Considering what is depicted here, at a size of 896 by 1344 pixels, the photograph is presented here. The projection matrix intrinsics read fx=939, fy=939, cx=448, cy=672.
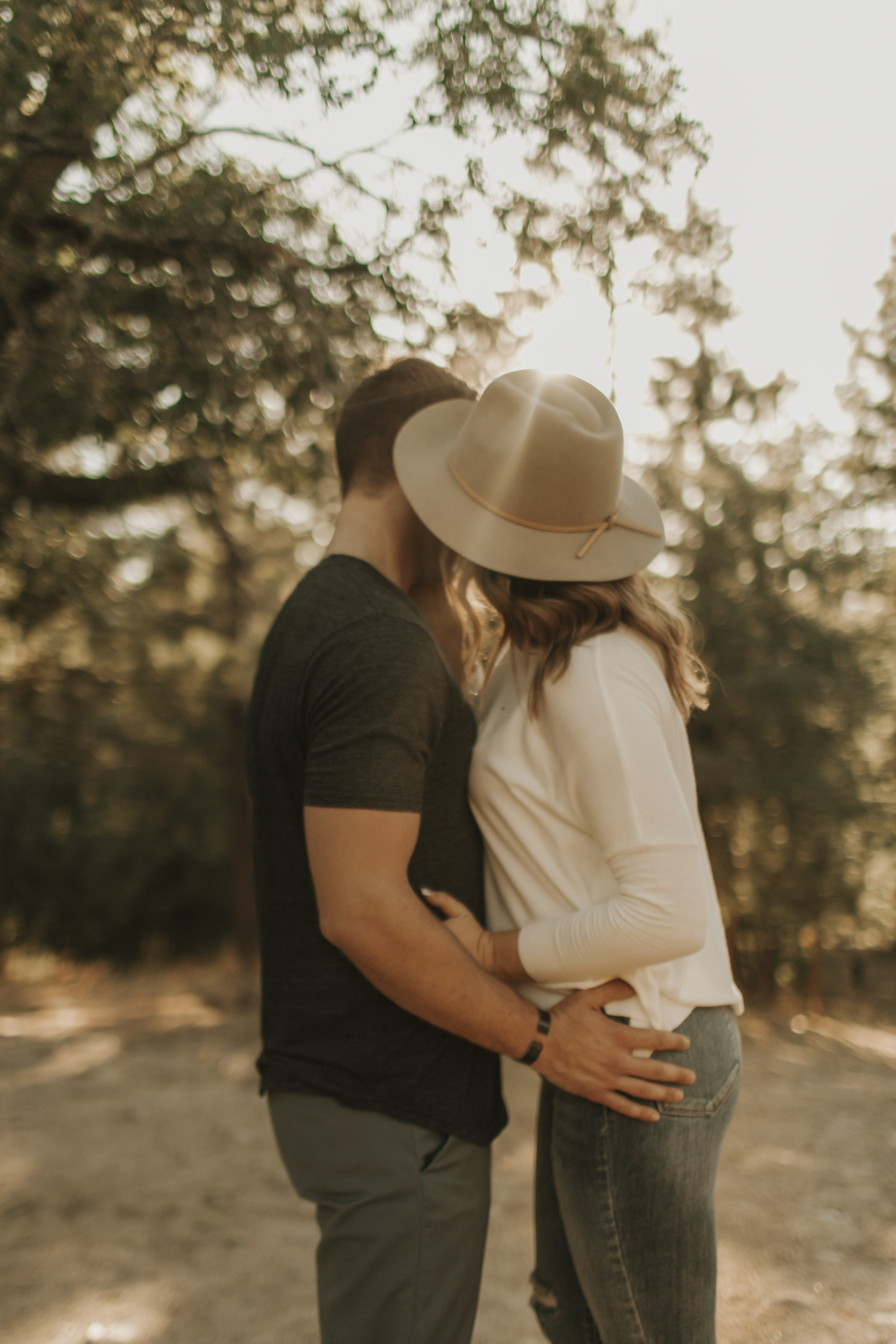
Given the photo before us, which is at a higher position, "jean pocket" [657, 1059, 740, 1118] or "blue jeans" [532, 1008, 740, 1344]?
"jean pocket" [657, 1059, 740, 1118]

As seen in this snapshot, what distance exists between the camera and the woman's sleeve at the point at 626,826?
1.32 meters

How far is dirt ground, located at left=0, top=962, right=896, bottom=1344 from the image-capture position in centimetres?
295

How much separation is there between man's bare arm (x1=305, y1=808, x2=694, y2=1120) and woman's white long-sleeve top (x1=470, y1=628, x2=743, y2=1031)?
2.2 inches

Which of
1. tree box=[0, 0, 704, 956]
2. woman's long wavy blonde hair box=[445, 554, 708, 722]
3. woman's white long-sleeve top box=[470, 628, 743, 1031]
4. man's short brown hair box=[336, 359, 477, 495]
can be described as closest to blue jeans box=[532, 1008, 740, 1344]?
woman's white long-sleeve top box=[470, 628, 743, 1031]

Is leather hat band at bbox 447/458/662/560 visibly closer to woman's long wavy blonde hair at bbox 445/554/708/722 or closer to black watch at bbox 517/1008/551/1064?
woman's long wavy blonde hair at bbox 445/554/708/722

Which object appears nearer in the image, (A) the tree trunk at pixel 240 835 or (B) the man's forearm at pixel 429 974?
(B) the man's forearm at pixel 429 974

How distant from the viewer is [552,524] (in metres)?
1.49

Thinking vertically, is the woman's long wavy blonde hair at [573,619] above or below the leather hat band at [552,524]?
below

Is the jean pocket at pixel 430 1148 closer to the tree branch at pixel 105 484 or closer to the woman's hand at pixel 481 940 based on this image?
the woman's hand at pixel 481 940

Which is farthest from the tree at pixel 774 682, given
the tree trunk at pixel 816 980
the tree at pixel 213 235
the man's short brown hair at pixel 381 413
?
the man's short brown hair at pixel 381 413

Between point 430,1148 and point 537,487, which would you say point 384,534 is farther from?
point 430,1148

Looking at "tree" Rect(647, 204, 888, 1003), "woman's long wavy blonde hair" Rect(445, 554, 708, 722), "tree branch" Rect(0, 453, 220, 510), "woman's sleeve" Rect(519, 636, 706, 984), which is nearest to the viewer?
"woman's sleeve" Rect(519, 636, 706, 984)

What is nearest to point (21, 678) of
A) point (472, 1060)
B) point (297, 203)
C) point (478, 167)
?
point (297, 203)

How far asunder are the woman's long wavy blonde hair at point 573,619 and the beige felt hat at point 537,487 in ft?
0.12
